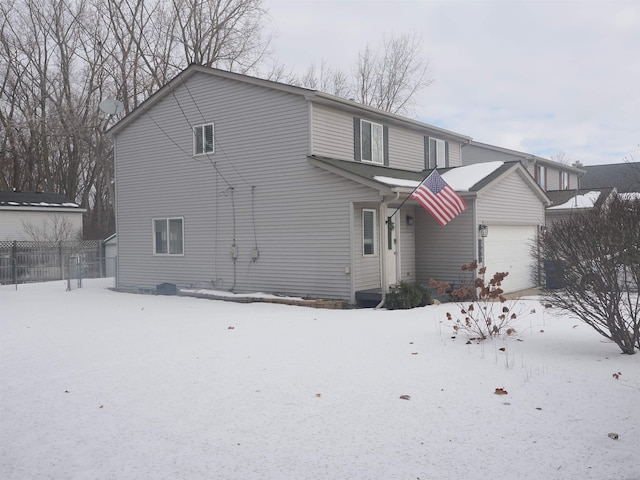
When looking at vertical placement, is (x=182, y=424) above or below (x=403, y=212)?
below

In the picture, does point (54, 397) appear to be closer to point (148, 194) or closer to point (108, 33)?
point (148, 194)

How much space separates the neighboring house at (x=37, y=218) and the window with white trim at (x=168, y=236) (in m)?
10.1

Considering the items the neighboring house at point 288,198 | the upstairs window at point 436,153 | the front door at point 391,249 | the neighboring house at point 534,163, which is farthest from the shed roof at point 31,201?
the neighboring house at point 534,163

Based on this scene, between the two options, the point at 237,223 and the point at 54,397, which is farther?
the point at 237,223

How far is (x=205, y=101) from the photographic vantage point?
53.7 feet

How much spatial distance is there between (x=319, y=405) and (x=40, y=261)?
2003 cm

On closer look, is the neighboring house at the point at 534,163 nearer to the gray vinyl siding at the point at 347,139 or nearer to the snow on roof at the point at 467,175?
the gray vinyl siding at the point at 347,139

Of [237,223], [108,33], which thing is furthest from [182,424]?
[108,33]

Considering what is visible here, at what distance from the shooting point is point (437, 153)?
19.7m

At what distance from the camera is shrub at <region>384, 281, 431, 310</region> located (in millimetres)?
12766

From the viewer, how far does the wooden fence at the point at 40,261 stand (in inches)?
855

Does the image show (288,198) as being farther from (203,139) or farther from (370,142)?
(203,139)

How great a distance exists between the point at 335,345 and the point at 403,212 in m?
7.84

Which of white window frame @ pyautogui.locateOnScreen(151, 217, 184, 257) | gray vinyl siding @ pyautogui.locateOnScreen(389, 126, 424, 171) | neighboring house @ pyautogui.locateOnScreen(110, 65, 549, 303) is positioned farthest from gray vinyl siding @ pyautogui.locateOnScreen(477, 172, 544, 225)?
white window frame @ pyautogui.locateOnScreen(151, 217, 184, 257)
